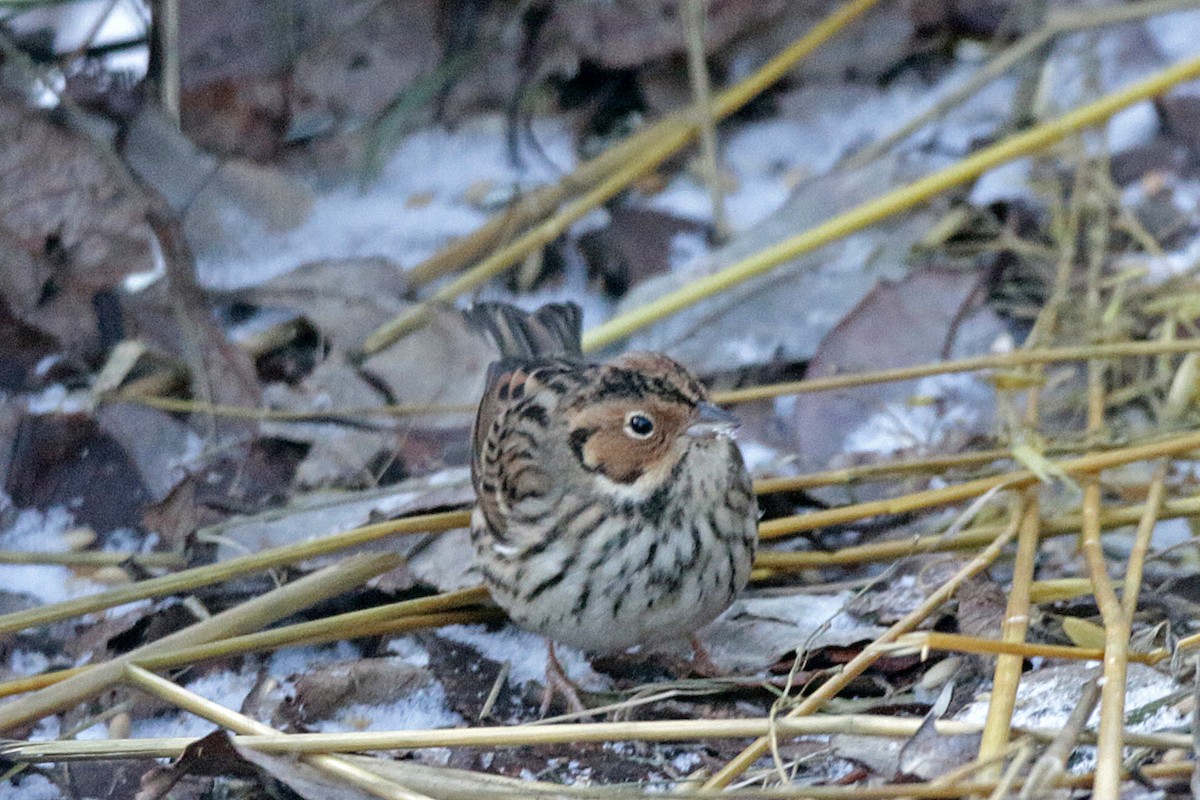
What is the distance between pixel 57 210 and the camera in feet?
11.8

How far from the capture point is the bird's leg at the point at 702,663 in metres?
2.83

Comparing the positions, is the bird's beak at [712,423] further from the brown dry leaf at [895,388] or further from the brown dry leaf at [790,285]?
the brown dry leaf at [790,285]

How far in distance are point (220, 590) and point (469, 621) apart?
50 centimetres

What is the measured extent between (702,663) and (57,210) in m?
1.87

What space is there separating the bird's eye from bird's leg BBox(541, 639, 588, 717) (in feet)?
1.48

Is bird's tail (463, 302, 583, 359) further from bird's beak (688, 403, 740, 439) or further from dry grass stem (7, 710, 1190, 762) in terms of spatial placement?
dry grass stem (7, 710, 1190, 762)

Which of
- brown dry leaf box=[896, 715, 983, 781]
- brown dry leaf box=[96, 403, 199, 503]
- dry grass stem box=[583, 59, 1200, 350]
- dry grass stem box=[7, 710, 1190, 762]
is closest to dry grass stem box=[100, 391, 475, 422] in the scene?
brown dry leaf box=[96, 403, 199, 503]

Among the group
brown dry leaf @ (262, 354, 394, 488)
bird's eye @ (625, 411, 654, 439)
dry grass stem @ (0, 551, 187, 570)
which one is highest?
brown dry leaf @ (262, 354, 394, 488)

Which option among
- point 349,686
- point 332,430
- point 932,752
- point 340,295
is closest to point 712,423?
point 932,752

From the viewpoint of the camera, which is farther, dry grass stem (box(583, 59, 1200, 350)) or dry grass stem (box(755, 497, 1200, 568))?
dry grass stem (box(583, 59, 1200, 350))

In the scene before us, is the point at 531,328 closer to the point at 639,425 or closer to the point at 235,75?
the point at 639,425

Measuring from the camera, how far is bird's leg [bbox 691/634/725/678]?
283cm

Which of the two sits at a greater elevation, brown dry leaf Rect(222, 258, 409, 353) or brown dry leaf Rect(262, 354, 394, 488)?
brown dry leaf Rect(222, 258, 409, 353)

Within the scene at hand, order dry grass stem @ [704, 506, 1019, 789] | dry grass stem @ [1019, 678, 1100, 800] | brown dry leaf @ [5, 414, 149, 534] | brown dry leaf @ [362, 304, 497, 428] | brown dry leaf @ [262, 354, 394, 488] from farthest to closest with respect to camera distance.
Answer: brown dry leaf @ [362, 304, 497, 428]
brown dry leaf @ [262, 354, 394, 488]
brown dry leaf @ [5, 414, 149, 534]
dry grass stem @ [704, 506, 1019, 789]
dry grass stem @ [1019, 678, 1100, 800]
